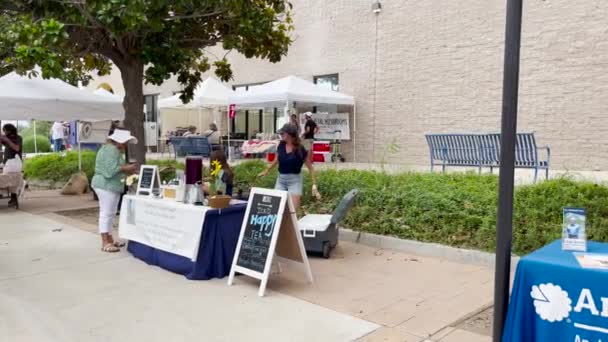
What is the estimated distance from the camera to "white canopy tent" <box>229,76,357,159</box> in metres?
14.9

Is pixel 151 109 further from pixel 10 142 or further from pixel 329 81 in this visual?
pixel 10 142

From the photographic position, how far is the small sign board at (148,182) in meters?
6.93

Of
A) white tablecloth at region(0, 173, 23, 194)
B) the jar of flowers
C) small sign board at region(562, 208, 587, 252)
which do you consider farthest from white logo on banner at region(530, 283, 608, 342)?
white tablecloth at region(0, 173, 23, 194)

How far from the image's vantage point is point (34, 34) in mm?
6664

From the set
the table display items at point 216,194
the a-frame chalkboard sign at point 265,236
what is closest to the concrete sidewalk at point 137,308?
the a-frame chalkboard sign at point 265,236

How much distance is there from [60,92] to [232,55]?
12289 mm

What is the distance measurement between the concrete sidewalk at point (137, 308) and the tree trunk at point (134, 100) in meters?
3.40

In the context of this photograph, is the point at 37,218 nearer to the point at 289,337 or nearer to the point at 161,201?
the point at 161,201

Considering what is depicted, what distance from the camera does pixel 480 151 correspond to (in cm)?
1023

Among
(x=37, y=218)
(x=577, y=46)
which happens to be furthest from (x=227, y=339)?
(x=577, y=46)

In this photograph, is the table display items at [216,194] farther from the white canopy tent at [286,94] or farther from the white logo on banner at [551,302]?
the white canopy tent at [286,94]

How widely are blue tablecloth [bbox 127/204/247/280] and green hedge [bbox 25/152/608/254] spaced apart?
7.67ft

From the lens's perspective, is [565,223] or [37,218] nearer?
[565,223]

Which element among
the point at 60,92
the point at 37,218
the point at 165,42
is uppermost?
the point at 165,42
